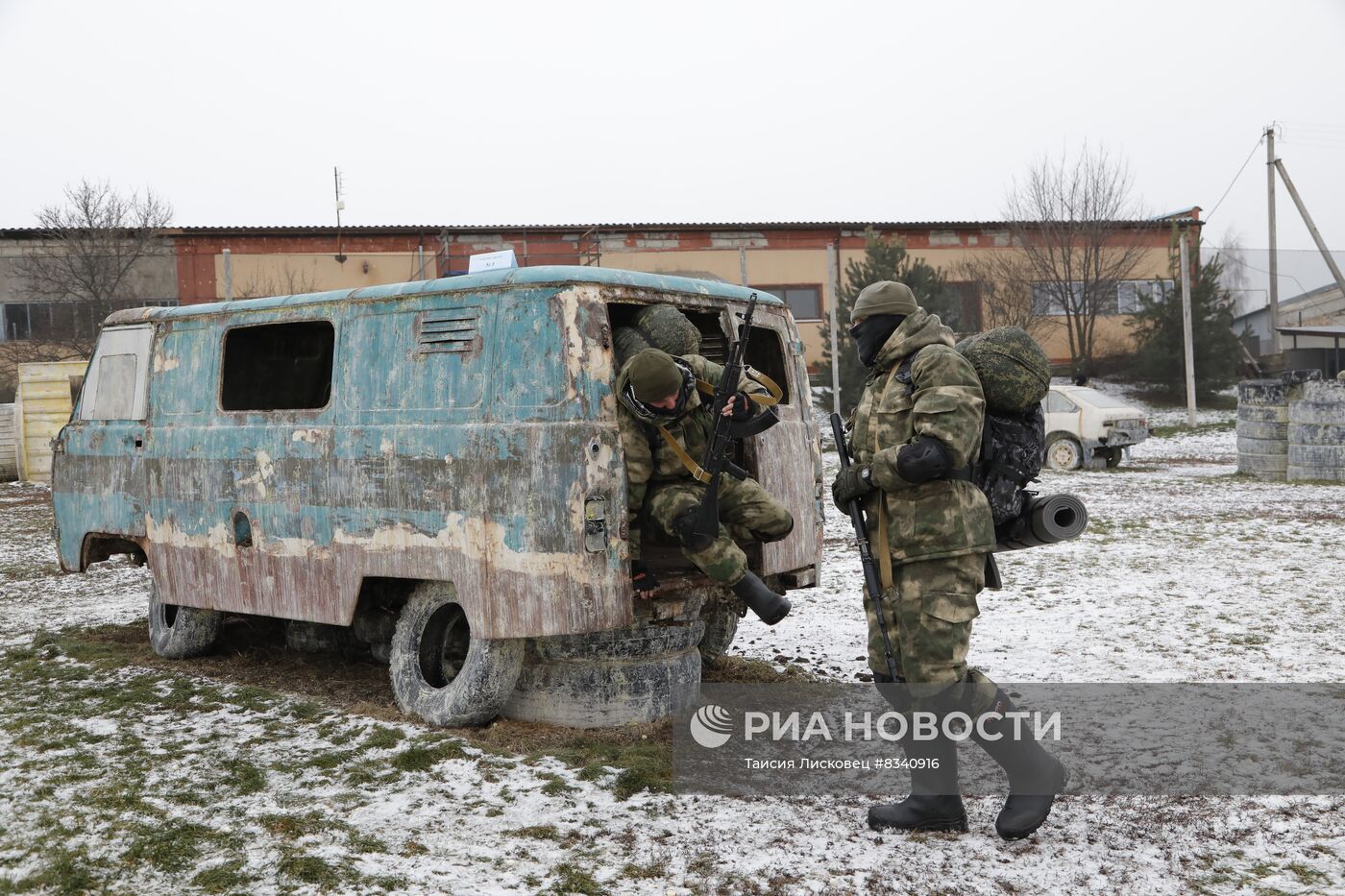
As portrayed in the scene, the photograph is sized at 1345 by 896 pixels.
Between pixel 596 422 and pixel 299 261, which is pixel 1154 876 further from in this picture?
pixel 299 261

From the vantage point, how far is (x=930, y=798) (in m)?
4.08

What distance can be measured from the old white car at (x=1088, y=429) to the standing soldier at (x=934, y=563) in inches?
621

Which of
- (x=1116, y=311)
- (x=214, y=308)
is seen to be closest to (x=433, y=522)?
(x=214, y=308)

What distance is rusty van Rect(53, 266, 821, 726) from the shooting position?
4.82m

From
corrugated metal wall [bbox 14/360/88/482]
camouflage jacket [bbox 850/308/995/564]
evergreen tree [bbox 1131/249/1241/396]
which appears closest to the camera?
camouflage jacket [bbox 850/308/995/564]

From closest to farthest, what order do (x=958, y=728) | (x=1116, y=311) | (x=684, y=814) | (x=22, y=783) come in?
(x=958, y=728) → (x=684, y=814) → (x=22, y=783) → (x=1116, y=311)

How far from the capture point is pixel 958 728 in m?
4.02

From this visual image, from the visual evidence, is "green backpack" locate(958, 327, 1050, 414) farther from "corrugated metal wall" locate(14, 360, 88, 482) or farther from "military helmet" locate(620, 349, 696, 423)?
"corrugated metal wall" locate(14, 360, 88, 482)

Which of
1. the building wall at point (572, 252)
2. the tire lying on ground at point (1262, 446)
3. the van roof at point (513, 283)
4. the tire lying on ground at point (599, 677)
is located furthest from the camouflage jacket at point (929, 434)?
the building wall at point (572, 252)

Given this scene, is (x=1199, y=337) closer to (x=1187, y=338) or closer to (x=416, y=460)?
(x=1187, y=338)

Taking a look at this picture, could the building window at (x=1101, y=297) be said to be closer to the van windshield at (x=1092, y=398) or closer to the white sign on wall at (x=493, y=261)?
the van windshield at (x=1092, y=398)

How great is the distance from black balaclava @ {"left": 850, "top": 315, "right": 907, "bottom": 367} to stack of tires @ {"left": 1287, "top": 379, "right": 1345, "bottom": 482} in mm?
14488

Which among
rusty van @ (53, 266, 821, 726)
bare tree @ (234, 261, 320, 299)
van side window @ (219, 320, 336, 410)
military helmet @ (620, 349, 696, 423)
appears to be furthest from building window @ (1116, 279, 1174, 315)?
military helmet @ (620, 349, 696, 423)

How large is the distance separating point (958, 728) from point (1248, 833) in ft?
3.78
